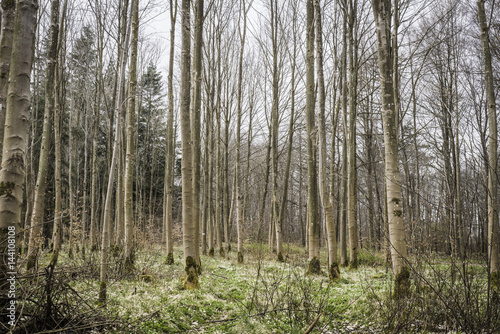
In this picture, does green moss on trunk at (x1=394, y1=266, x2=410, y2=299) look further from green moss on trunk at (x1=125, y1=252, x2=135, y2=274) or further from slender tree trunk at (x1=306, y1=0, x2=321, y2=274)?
green moss on trunk at (x1=125, y1=252, x2=135, y2=274)

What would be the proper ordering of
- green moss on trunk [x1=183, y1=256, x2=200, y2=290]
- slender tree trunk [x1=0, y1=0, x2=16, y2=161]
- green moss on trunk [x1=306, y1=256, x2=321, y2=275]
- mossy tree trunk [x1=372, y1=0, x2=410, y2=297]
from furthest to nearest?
1. green moss on trunk [x1=306, y1=256, x2=321, y2=275]
2. green moss on trunk [x1=183, y1=256, x2=200, y2=290]
3. mossy tree trunk [x1=372, y1=0, x2=410, y2=297]
4. slender tree trunk [x1=0, y1=0, x2=16, y2=161]

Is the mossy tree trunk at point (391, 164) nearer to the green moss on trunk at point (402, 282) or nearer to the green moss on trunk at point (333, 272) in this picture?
the green moss on trunk at point (402, 282)

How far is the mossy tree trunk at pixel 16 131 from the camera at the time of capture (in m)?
2.50

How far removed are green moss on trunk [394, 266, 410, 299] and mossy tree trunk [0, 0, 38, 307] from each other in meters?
4.61

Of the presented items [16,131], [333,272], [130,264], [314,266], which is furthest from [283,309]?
[130,264]

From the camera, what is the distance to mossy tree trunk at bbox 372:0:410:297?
4.32 meters

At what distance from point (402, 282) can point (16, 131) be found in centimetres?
508

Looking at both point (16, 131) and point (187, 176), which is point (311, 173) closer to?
point (187, 176)

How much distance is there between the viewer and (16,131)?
2.61m

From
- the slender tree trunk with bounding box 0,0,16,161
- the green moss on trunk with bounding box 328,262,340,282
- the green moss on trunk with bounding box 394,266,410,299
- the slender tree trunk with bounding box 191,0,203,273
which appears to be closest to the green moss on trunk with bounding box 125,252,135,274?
the slender tree trunk with bounding box 191,0,203,273

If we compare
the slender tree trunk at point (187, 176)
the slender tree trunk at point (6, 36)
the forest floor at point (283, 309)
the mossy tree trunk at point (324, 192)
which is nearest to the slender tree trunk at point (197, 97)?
the slender tree trunk at point (187, 176)

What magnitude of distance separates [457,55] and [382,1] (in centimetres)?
833

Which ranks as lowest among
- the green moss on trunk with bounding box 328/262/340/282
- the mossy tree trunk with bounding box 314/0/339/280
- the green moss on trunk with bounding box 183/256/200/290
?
the green moss on trunk with bounding box 328/262/340/282

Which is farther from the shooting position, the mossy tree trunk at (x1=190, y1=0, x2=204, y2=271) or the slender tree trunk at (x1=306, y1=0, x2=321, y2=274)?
the slender tree trunk at (x1=306, y1=0, x2=321, y2=274)
